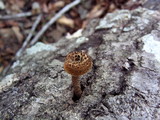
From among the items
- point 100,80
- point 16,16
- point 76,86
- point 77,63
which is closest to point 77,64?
point 77,63

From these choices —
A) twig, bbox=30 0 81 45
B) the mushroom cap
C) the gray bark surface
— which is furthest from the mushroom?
twig, bbox=30 0 81 45

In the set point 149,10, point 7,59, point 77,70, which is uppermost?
point 77,70

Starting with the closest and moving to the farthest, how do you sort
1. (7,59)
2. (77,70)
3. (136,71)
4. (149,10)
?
(77,70) → (136,71) → (149,10) → (7,59)

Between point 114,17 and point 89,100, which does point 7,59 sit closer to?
point 114,17

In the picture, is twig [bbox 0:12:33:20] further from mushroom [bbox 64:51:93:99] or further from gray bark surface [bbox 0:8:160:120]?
mushroom [bbox 64:51:93:99]

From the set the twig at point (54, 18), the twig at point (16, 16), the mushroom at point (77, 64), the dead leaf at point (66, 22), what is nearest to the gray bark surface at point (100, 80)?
the mushroom at point (77, 64)

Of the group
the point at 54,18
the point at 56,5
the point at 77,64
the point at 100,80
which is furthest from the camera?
the point at 56,5

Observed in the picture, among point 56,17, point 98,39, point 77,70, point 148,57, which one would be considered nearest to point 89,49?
point 98,39

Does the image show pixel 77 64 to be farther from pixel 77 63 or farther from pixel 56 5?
pixel 56 5
